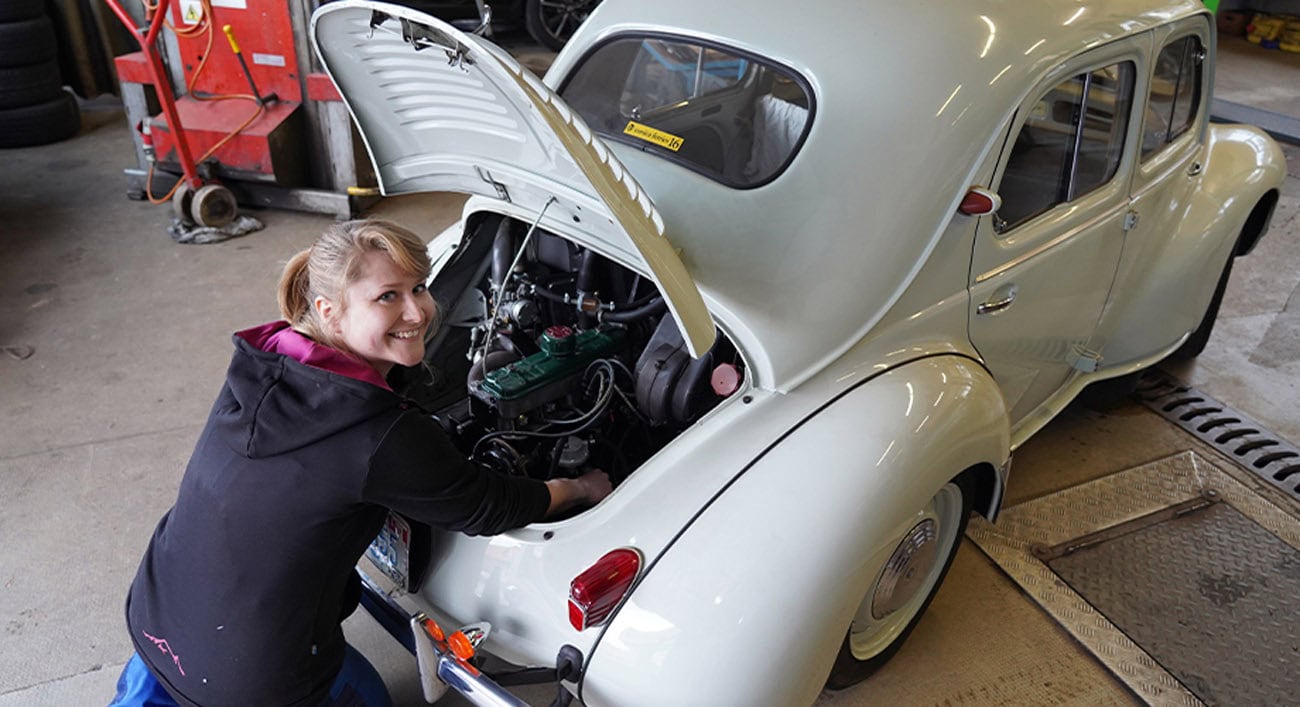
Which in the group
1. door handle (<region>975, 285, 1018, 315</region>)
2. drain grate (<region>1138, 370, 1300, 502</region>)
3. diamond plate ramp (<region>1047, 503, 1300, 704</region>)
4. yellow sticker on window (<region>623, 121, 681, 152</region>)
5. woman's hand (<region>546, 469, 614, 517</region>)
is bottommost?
drain grate (<region>1138, 370, 1300, 502</region>)

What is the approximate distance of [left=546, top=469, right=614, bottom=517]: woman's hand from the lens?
83.7 inches

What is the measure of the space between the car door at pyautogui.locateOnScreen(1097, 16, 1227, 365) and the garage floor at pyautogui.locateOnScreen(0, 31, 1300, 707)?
0.55m

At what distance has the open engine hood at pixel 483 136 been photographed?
5.43ft

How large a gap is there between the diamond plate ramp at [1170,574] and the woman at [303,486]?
192 centimetres

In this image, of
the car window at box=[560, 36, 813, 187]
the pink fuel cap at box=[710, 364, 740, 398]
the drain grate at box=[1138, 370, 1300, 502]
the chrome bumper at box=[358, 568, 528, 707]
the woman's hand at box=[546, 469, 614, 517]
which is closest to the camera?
the chrome bumper at box=[358, 568, 528, 707]

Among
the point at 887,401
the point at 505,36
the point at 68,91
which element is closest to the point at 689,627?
the point at 887,401

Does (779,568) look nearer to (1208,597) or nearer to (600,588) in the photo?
(600,588)

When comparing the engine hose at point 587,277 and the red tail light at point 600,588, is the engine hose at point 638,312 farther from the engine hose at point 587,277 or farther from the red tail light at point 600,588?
the red tail light at point 600,588

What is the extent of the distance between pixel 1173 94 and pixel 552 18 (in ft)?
23.2

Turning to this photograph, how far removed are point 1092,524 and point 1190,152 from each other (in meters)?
1.41

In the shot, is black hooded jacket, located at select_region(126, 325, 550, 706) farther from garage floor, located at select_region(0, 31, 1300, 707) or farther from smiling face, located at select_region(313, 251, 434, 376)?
garage floor, located at select_region(0, 31, 1300, 707)

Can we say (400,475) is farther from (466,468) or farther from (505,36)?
(505,36)

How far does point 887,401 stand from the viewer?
2135 mm

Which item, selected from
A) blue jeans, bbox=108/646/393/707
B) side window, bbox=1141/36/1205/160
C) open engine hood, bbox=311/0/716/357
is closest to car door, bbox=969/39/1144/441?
side window, bbox=1141/36/1205/160
